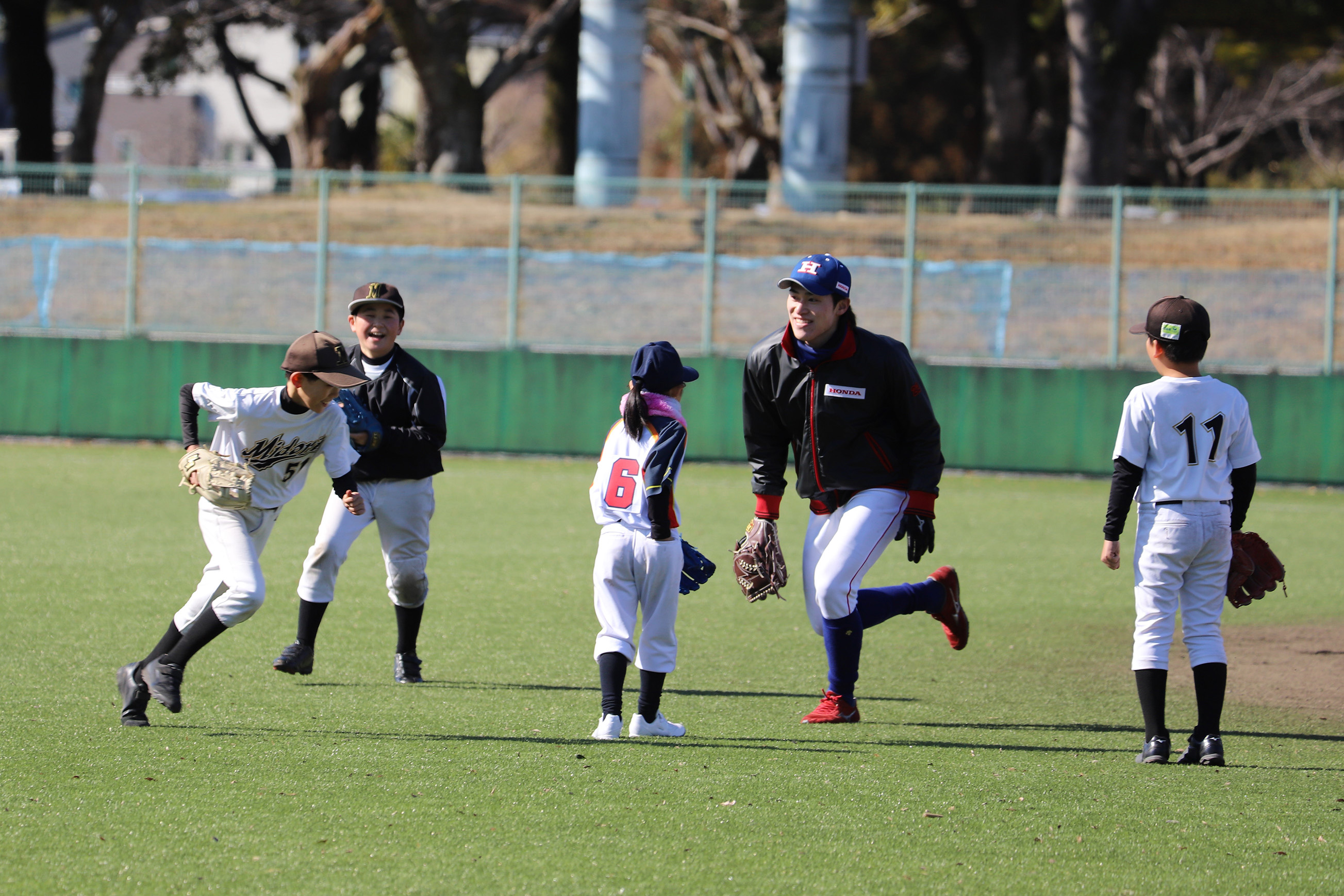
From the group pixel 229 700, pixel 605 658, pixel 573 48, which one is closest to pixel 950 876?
pixel 605 658

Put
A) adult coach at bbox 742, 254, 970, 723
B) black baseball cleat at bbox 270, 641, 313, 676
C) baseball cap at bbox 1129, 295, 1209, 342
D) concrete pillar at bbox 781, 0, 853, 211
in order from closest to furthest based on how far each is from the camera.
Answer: baseball cap at bbox 1129, 295, 1209, 342
adult coach at bbox 742, 254, 970, 723
black baseball cleat at bbox 270, 641, 313, 676
concrete pillar at bbox 781, 0, 853, 211

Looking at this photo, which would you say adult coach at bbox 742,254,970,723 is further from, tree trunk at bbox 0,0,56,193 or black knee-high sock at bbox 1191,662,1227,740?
tree trunk at bbox 0,0,56,193

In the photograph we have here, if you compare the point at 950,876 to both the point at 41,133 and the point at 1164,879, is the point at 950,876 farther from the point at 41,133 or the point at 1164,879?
the point at 41,133

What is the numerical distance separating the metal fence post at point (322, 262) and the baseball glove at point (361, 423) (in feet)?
39.1

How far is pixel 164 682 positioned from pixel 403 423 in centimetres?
182

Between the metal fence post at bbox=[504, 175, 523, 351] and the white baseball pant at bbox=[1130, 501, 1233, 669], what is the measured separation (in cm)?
1294

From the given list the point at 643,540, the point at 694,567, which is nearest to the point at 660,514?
the point at 643,540

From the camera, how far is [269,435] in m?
5.89

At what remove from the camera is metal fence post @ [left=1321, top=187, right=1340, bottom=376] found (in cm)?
1653

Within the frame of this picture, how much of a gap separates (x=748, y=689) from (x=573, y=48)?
32942 millimetres

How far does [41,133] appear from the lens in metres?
35.2

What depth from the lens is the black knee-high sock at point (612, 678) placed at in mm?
5828

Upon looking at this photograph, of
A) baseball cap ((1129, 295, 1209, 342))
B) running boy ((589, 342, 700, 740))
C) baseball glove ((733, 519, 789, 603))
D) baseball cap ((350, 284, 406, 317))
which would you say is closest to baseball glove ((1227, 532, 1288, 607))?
baseball cap ((1129, 295, 1209, 342))

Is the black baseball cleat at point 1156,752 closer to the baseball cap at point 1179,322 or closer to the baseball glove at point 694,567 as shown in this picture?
the baseball cap at point 1179,322
